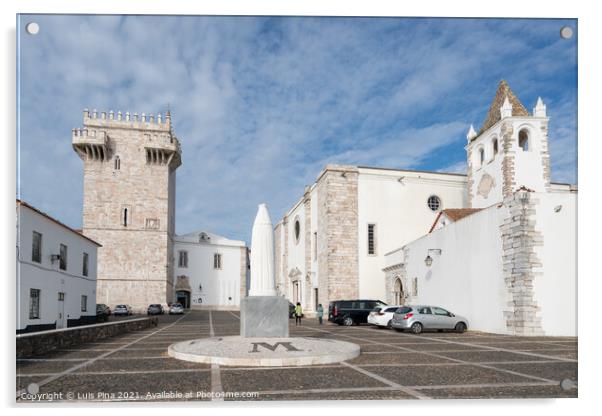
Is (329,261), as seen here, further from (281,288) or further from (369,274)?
(281,288)

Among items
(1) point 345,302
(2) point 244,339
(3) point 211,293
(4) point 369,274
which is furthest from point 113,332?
(3) point 211,293

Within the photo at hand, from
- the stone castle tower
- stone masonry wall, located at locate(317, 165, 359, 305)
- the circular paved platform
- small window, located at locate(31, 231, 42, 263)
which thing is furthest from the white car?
the stone castle tower

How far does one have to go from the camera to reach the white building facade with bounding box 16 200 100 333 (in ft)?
51.2

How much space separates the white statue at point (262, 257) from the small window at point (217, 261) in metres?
45.4

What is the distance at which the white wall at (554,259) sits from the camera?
47.0 feet

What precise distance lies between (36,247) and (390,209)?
21561 mm

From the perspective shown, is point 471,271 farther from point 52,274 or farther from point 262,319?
point 52,274

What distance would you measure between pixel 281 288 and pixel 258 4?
44057 mm

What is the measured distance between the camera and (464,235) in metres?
19.6

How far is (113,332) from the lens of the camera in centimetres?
1719

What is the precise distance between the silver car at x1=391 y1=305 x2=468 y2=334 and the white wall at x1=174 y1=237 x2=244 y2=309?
38.0 metres

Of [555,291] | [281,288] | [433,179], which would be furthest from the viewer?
[281,288]

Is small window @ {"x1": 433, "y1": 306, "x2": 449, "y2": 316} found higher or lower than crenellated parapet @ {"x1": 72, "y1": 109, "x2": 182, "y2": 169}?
lower

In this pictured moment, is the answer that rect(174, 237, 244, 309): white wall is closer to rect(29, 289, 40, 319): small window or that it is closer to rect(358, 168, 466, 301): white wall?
rect(358, 168, 466, 301): white wall
